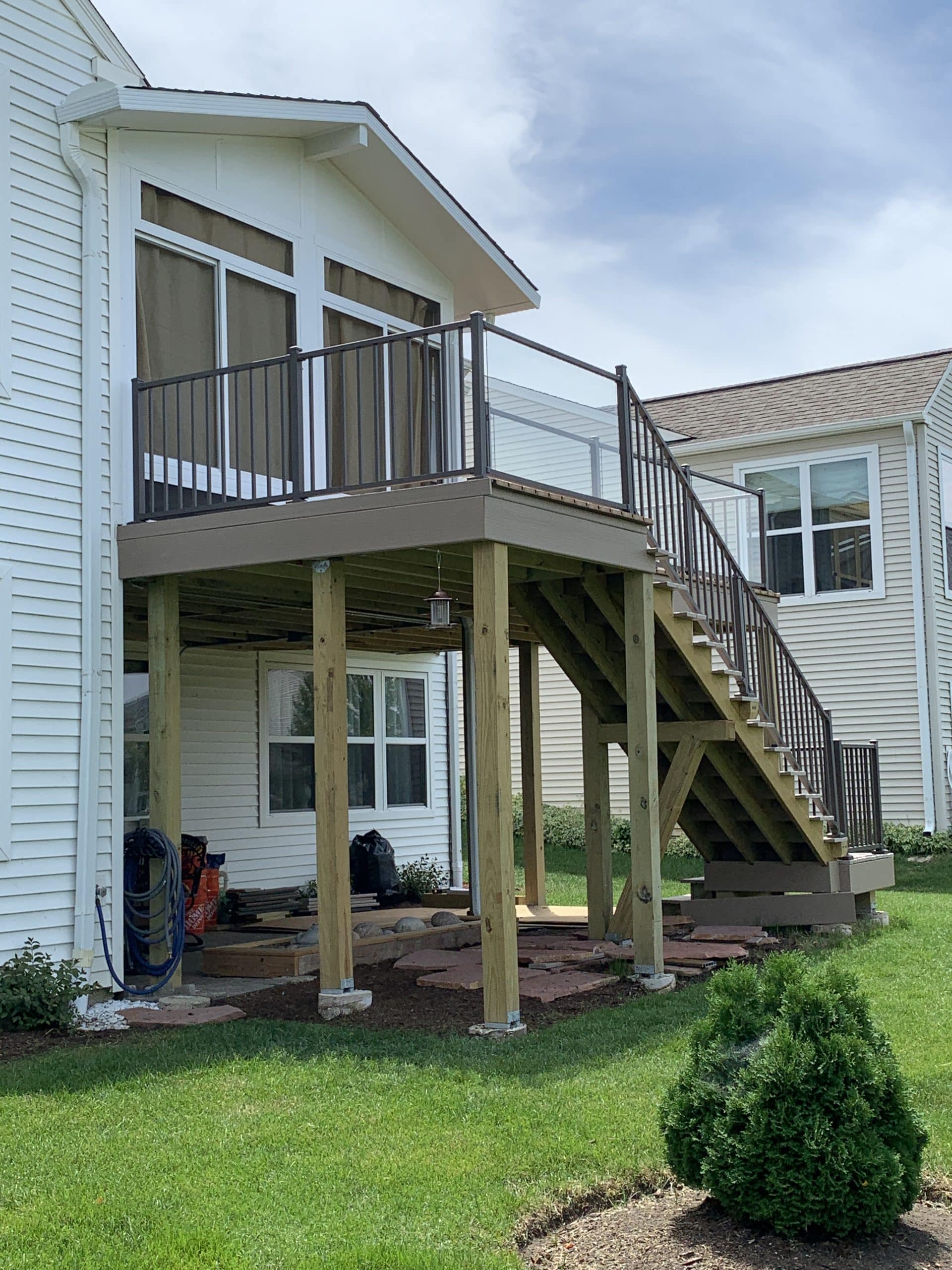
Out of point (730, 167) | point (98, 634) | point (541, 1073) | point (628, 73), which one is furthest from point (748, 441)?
point (541, 1073)

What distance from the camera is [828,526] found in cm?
1952

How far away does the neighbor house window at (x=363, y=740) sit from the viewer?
45.3 ft

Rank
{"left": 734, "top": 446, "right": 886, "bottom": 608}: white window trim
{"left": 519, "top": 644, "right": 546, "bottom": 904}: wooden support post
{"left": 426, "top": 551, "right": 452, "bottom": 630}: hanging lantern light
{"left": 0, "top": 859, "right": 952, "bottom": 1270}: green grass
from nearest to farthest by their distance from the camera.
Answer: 1. {"left": 0, "top": 859, "right": 952, "bottom": 1270}: green grass
2. {"left": 426, "top": 551, "right": 452, "bottom": 630}: hanging lantern light
3. {"left": 519, "top": 644, "right": 546, "bottom": 904}: wooden support post
4. {"left": 734, "top": 446, "right": 886, "bottom": 608}: white window trim

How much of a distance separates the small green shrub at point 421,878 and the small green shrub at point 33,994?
5929 mm

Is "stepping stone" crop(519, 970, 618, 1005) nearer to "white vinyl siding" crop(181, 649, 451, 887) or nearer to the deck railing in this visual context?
the deck railing

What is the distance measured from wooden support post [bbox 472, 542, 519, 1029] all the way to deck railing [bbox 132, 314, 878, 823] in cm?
106

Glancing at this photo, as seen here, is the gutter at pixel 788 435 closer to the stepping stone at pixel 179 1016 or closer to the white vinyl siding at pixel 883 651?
the white vinyl siding at pixel 883 651

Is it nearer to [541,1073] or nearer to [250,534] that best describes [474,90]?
[250,534]

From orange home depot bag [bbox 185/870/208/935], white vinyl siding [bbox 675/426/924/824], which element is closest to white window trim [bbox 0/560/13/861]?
orange home depot bag [bbox 185/870/208/935]

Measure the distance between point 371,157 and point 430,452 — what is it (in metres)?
4.35

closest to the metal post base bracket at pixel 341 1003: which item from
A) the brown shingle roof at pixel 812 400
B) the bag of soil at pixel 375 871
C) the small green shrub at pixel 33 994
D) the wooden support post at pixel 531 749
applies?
the small green shrub at pixel 33 994

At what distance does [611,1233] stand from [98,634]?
581 centimetres

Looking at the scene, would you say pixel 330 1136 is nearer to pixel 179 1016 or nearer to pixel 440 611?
pixel 179 1016

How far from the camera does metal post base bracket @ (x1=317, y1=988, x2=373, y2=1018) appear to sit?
8375mm
